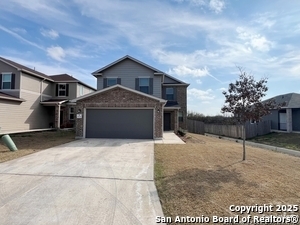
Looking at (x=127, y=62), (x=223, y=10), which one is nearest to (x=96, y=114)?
(x=127, y=62)

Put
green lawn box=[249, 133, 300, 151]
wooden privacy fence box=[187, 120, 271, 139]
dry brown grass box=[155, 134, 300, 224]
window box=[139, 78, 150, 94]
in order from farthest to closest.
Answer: wooden privacy fence box=[187, 120, 271, 139]
window box=[139, 78, 150, 94]
green lawn box=[249, 133, 300, 151]
dry brown grass box=[155, 134, 300, 224]

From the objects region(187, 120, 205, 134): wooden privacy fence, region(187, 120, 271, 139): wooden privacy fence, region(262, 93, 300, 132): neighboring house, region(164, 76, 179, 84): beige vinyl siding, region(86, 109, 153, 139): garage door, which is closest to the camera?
region(86, 109, 153, 139): garage door

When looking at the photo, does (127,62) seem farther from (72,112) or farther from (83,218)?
(83,218)

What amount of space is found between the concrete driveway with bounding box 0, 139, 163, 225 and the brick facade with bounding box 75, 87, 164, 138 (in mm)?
7307

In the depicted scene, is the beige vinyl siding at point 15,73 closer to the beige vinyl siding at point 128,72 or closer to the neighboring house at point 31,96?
the neighboring house at point 31,96

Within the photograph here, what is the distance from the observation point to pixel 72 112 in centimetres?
2525

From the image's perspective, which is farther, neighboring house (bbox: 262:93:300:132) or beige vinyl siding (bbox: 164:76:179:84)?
neighboring house (bbox: 262:93:300:132)

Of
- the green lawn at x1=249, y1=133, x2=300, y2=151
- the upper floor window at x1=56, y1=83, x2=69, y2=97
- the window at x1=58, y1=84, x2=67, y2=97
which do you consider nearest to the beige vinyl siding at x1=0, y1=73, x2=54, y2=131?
the upper floor window at x1=56, y1=83, x2=69, y2=97

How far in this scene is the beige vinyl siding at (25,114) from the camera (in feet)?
57.9

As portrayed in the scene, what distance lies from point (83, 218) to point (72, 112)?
77.5ft

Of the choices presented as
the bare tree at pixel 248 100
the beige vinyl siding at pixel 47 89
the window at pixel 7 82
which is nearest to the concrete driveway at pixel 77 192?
the bare tree at pixel 248 100

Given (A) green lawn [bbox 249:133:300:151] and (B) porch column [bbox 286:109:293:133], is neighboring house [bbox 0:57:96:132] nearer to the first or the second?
(A) green lawn [bbox 249:133:300:151]

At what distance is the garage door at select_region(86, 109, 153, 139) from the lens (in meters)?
15.1

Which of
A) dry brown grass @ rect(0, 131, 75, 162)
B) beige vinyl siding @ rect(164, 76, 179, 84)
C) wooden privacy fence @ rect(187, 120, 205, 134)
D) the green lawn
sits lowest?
the green lawn
